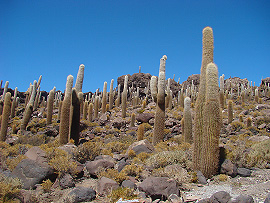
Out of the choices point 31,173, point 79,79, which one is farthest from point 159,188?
point 79,79

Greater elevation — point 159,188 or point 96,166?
point 96,166

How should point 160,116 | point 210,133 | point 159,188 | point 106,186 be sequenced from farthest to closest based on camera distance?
point 160,116, point 210,133, point 106,186, point 159,188

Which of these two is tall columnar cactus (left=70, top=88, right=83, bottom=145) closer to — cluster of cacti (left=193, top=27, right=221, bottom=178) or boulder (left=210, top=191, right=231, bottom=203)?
cluster of cacti (left=193, top=27, right=221, bottom=178)

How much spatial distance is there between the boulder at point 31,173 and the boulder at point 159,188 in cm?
287

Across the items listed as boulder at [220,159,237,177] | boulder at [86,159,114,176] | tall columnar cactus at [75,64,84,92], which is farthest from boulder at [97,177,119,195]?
tall columnar cactus at [75,64,84,92]

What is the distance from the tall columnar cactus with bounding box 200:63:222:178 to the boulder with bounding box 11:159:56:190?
5011 millimetres

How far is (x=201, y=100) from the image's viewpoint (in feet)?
26.9

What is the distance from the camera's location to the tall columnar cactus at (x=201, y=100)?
25.4ft

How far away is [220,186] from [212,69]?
4.12 metres

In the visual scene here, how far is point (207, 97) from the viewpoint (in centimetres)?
784

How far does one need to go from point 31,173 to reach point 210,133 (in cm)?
583

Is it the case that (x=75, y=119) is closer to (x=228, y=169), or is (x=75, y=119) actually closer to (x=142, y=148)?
(x=142, y=148)

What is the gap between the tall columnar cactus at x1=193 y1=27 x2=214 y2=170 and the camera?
7.74 meters

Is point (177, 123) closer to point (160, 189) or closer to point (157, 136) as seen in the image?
point (157, 136)
